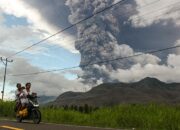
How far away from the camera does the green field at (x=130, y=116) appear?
880 inches

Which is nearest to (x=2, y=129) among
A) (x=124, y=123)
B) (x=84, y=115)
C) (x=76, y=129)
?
(x=76, y=129)

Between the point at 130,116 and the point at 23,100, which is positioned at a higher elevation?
the point at 23,100

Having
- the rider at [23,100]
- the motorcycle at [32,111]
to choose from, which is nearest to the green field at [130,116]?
the motorcycle at [32,111]

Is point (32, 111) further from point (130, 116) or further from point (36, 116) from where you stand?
point (130, 116)

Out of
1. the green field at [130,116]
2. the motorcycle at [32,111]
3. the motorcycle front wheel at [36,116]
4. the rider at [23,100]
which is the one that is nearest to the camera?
the motorcycle front wheel at [36,116]

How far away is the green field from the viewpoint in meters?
22.4

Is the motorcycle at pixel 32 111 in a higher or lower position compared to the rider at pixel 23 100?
lower

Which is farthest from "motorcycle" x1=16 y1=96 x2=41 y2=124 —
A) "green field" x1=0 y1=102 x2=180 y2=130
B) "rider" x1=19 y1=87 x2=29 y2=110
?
"green field" x1=0 y1=102 x2=180 y2=130

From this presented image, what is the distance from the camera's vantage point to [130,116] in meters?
25.0

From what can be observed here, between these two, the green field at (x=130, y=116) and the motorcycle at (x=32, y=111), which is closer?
the motorcycle at (x=32, y=111)

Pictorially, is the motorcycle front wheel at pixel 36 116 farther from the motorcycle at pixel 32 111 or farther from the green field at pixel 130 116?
the green field at pixel 130 116

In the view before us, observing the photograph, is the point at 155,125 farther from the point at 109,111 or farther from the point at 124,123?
the point at 109,111

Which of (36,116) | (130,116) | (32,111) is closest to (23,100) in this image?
(32,111)

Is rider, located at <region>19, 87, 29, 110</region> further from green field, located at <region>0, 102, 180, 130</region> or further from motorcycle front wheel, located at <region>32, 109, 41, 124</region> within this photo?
green field, located at <region>0, 102, 180, 130</region>
